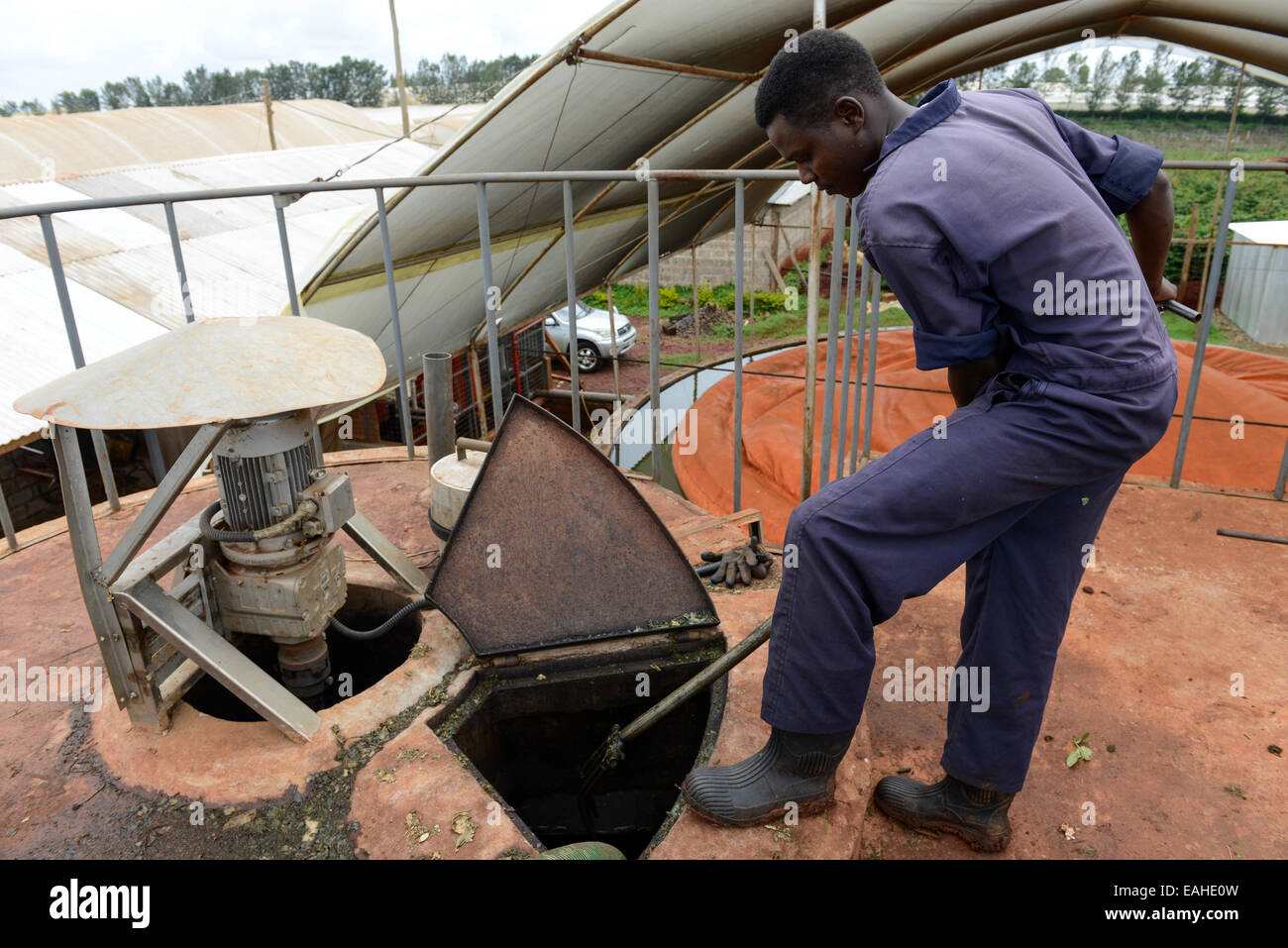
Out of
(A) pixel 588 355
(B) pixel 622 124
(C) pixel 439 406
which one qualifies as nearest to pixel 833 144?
(C) pixel 439 406

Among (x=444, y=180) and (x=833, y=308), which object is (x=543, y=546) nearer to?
(x=833, y=308)

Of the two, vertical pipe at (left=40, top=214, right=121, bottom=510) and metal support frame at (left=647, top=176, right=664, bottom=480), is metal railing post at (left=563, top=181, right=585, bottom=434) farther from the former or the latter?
vertical pipe at (left=40, top=214, right=121, bottom=510)

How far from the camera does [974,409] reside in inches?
69.1

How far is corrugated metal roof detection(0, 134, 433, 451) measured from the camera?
812cm

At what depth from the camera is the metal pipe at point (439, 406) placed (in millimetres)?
3303

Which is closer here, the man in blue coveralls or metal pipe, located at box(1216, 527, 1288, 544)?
the man in blue coveralls

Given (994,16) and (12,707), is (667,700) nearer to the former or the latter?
(12,707)

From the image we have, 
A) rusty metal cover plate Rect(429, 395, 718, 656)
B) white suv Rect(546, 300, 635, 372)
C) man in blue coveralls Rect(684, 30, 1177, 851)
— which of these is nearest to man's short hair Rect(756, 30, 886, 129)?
man in blue coveralls Rect(684, 30, 1177, 851)

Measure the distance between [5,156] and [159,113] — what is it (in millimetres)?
6258

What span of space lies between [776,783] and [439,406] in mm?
2091

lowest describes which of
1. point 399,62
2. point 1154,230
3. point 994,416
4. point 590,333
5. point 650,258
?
point 590,333

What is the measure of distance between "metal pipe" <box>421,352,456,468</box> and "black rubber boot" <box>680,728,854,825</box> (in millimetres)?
1880

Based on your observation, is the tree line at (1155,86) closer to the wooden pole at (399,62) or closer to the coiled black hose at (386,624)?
the wooden pole at (399,62)

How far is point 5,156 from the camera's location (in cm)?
1761
